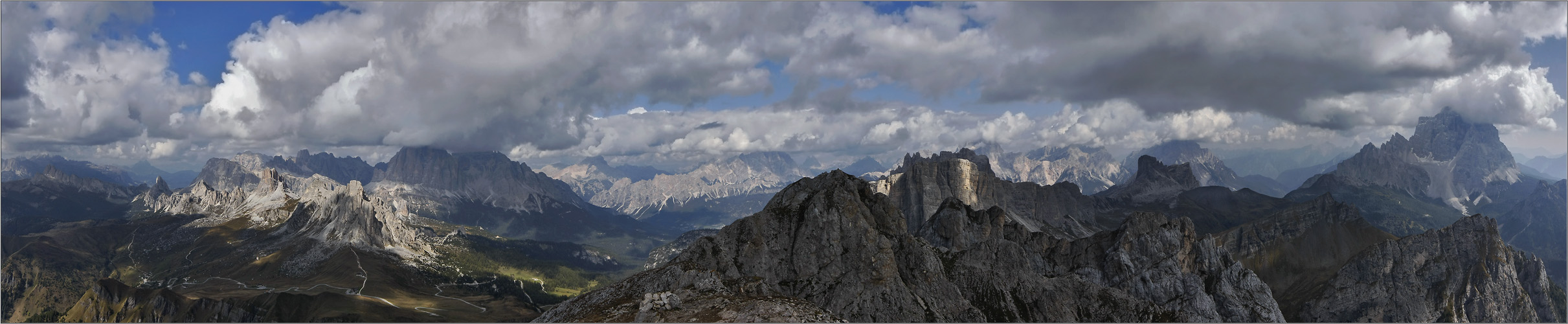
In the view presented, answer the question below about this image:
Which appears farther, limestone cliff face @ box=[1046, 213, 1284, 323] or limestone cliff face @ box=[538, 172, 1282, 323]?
limestone cliff face @ box=[1046, 213, 1284, 323]

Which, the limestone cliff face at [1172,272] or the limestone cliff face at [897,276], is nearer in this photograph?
the limestone cliff face at [897,276]

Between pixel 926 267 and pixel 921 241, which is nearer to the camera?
pixel 926 267

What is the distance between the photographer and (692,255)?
110m

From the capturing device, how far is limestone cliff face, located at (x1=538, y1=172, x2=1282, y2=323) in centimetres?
11056

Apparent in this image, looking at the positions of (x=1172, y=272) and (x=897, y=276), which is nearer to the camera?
(x=897, y=276)

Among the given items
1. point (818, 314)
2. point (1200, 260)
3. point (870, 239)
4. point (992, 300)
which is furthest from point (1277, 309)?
point (818, 314)

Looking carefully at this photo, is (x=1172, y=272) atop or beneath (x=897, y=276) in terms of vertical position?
beneath

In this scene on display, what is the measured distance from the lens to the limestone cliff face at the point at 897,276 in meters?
111

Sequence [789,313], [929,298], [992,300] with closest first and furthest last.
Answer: [789,313]
[929,298]
[992,300]

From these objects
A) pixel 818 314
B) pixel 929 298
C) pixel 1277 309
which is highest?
pixel 818 314

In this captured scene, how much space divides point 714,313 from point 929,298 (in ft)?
209

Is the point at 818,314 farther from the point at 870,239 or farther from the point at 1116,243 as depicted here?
the point at 1116,243

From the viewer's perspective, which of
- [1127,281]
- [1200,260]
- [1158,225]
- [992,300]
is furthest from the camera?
[1158,225]

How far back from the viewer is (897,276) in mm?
118000
